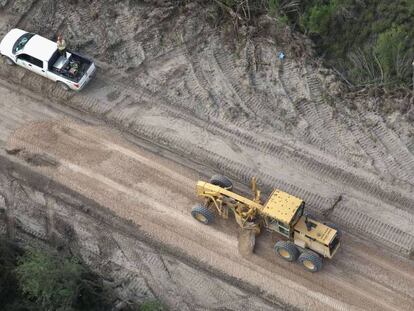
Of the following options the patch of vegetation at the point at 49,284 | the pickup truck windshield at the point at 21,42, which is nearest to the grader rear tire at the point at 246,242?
the patch of vegetation at the point at 49,284

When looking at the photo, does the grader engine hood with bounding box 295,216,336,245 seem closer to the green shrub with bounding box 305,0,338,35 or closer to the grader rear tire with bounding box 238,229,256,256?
the grader rear tire with bounding box 238,229,256,256

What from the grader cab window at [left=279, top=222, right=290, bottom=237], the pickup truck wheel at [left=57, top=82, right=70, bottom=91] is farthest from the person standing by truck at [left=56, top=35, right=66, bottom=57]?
the grader cab window at [left=279, top=222, right=290, bottom=237]

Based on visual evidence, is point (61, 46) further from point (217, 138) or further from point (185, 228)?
point (185, 228)

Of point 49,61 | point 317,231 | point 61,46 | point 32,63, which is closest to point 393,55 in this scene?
point 317,231

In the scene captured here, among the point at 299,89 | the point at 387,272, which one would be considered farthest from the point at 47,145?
the point at 387,272

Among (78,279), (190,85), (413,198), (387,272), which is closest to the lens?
(78,279)

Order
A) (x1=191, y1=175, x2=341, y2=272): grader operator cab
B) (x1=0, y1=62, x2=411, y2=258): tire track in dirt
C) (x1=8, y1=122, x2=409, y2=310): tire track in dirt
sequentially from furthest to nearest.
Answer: (x1=0, y1=62, x2=411, y2=258): tire track in dirt
(x1=8, y1=122, x2=409, y2=310): tire track in dirt
(x1=191, y1=175, x2=341, y2=272): grader operator cab

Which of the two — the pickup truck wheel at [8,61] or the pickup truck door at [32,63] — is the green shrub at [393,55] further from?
the pickup truck wheel at [8,61]

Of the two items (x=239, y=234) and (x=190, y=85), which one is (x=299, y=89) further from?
(x=239, y=234)
